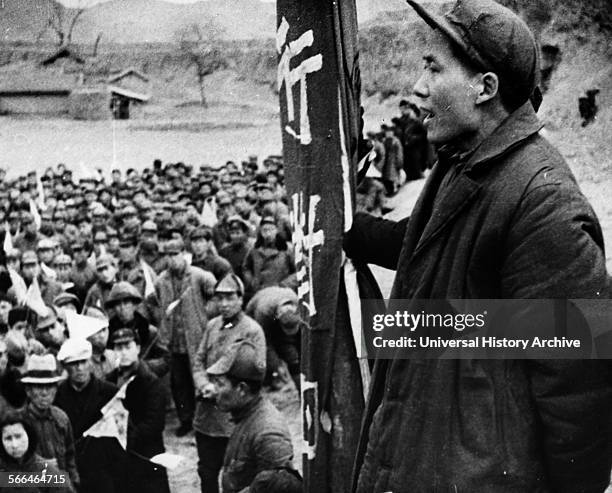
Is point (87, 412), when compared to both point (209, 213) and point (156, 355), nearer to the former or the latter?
point (156, 355)

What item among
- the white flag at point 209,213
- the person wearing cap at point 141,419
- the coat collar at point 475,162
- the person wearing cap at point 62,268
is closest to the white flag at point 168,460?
the person wearing cap at point 141,419

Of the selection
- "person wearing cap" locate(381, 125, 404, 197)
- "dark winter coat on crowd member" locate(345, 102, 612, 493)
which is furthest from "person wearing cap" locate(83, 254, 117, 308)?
"dark winter coat on crowd member" locate(345, 102, 612, 493)

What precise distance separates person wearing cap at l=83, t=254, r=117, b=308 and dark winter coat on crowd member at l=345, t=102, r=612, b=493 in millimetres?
3265

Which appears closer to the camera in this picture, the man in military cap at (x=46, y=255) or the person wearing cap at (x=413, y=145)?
the man in military cap at (x=46, y=255)

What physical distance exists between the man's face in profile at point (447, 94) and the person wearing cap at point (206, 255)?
3510 millimetres

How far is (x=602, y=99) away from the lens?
4.56 meters

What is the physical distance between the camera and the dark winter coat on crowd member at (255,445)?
3.18 metres

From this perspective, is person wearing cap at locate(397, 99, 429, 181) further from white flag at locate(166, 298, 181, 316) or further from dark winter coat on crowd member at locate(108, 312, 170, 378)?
dark winter coat on crowd member at locate(108, 312, 170, 378)

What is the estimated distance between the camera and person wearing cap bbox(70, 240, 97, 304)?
5.26m

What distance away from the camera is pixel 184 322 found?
15.6 ft

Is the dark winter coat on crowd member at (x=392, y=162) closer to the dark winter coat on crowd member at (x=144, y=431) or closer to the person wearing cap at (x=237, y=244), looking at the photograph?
the person wearing cap at (x=237, y=244)

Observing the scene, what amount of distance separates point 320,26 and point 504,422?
0.85 metres

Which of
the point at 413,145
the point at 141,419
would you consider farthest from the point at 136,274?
the point at 413,145

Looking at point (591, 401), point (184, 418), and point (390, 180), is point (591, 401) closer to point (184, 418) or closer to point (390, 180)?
point (184, 418)
